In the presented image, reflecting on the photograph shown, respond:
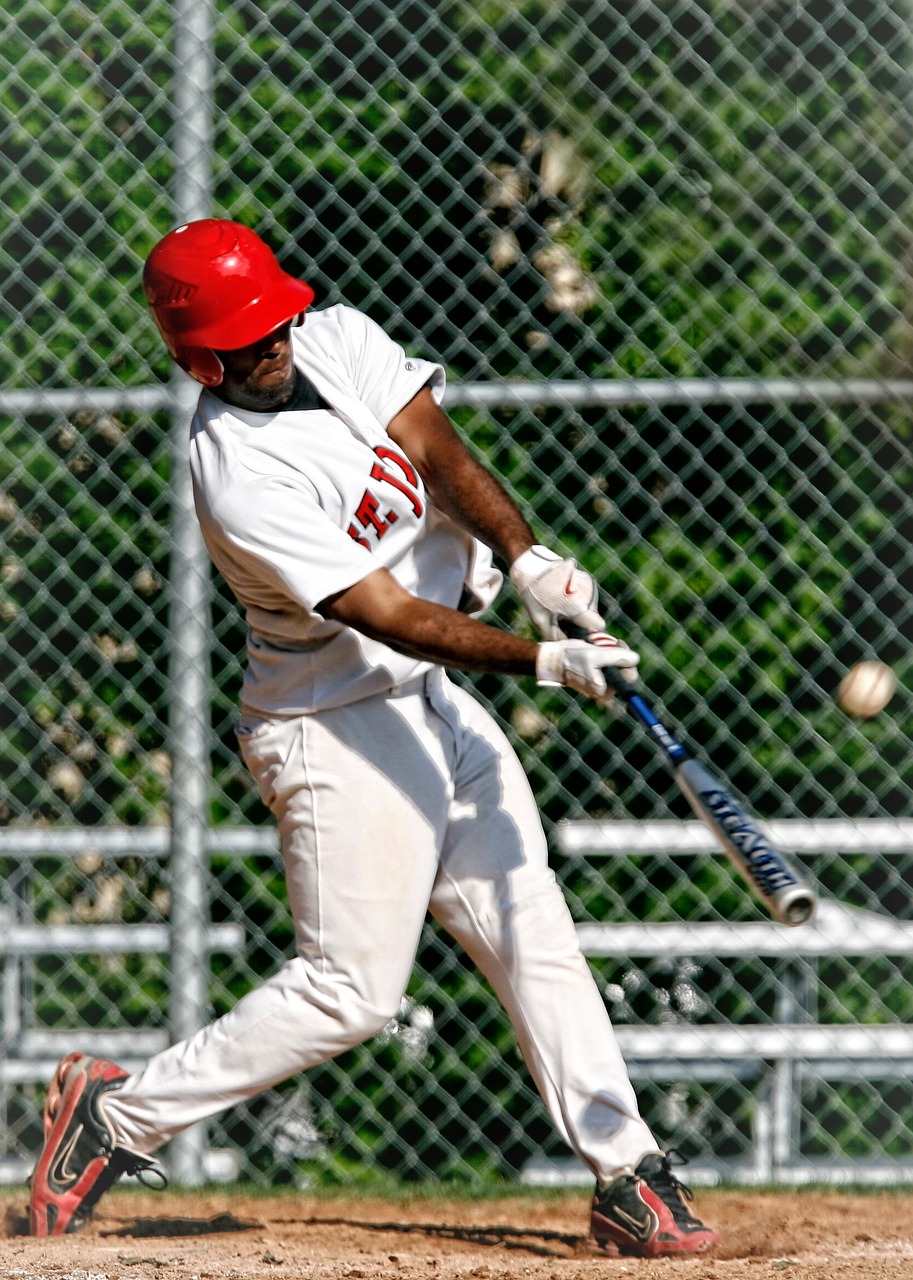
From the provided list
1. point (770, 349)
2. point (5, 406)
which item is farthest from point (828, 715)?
point (5, 406)

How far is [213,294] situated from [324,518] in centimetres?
46

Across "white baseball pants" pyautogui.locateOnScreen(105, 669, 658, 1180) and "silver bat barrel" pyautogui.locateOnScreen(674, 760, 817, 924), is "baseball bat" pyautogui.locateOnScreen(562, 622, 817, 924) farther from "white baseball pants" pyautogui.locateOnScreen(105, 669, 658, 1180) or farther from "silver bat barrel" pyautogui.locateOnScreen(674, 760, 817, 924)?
"white baseball pants" pyautogui.locateOnScreen(105, 669, 658, 1180)

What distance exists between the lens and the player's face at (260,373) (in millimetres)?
2863

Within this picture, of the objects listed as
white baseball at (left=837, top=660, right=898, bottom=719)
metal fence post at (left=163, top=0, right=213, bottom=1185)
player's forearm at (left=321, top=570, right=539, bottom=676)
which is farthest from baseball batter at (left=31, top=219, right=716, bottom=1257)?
white baseball at (left=837, top=660, right=898, bottom=719)

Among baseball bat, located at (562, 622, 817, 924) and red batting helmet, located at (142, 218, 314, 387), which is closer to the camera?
baseball bat, located at (562, 622, 817, 924)

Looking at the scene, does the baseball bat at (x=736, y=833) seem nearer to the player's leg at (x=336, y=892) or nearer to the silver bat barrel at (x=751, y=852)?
the silver bat barrel at (x=751, y=852)

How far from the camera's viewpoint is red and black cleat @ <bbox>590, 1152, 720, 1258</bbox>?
290 centimetres

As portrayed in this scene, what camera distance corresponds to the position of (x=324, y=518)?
276cm

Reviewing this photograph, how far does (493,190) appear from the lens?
415 cm

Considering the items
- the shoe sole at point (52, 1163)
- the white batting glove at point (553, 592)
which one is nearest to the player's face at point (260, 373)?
the white batting glove at point (553, 592)

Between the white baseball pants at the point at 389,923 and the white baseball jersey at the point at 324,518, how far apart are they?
102mm

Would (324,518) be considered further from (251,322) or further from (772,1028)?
(772,1028)

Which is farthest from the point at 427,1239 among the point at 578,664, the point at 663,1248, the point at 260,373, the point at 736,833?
the point at 260,373

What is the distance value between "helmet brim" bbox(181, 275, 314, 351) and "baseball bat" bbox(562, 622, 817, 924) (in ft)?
2.60
